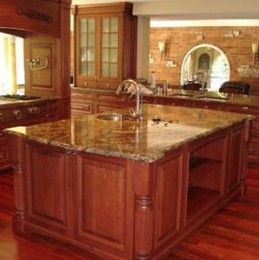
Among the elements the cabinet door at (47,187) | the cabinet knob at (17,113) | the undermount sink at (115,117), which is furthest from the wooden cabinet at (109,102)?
the cabinet door at (47,187)

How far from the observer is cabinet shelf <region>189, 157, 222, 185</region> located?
3201mm

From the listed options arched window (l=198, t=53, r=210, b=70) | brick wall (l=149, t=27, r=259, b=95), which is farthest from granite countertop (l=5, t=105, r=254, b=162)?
arched window (l=198, t=53, r=210, b=70)

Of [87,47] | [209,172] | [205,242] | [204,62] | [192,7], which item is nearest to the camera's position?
[205,242]

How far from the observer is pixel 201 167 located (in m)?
3.41

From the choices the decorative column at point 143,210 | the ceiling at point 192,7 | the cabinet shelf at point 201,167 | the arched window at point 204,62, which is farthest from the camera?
the arched window at point 204,62

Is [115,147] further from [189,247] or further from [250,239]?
[250,239]

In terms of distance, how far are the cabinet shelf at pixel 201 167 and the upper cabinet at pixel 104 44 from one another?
3.25 metres

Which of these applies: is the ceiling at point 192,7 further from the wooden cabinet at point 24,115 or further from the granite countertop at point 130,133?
the granite countertop at point 130,133

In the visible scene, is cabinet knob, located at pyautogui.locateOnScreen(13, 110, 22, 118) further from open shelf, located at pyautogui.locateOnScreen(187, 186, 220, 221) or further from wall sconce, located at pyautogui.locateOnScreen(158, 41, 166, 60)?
wall sconce, located at pyautogui.locateOnScreen(158, 41, 166, 60)

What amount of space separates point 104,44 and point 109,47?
4.5 inches

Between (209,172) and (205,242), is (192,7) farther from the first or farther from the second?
(205,242)

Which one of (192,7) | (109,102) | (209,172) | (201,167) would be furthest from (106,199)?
(192,7)

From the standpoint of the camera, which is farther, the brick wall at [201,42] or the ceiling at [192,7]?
the brick wall at [201,42]

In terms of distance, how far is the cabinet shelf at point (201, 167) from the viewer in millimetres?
3201
